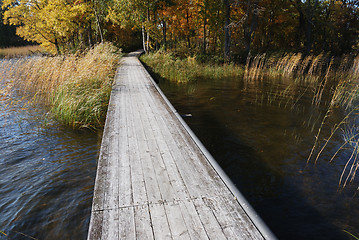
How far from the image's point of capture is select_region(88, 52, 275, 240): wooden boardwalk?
6.36 feet

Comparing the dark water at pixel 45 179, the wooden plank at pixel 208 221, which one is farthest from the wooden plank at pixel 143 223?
the dark water at pixel 45 179

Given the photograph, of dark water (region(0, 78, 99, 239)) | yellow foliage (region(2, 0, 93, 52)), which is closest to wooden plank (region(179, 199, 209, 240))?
dark water (region(0, 78, 99, 239))

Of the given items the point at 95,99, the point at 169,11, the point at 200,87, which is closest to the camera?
the point at 95,99

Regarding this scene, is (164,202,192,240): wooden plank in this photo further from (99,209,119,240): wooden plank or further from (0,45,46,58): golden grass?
(0,45,46,58): golden grass

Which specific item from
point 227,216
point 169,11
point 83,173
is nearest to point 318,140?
point 227,216

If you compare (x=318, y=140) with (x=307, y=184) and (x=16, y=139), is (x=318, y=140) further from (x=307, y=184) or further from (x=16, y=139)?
(x=16, y=139)

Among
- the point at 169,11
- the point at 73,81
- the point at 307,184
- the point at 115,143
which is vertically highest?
the point at 169,11

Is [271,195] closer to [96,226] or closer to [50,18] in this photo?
[96,226]

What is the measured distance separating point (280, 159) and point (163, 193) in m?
3.01

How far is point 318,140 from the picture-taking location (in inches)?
209

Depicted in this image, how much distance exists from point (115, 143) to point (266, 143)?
11.1 feet

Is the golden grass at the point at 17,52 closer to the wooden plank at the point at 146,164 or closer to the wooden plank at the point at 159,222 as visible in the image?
the wooden plank at the point at 146,164

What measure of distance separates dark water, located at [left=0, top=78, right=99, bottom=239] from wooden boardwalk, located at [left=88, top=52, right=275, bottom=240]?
707 mm

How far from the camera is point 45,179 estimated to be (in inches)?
145
